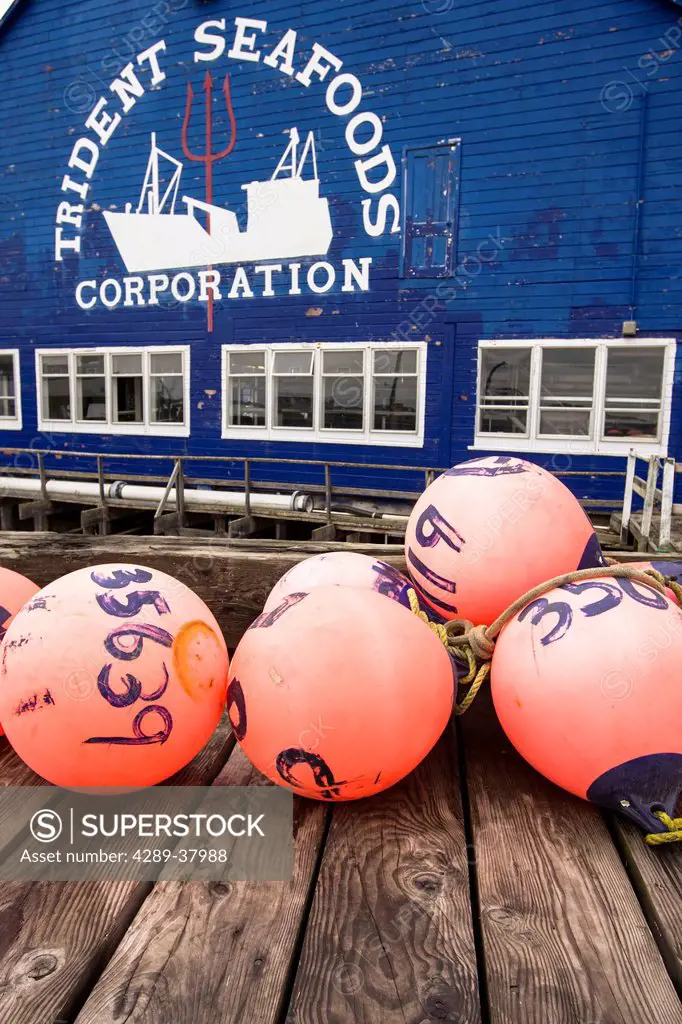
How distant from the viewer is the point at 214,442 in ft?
42.6

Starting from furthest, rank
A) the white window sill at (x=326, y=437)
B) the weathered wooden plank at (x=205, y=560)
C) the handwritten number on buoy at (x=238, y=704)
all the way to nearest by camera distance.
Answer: the white window sill at (x=326, y=437) < the weathered wooden plank at (x=205, y=560) < the handwritten number on buoy at (x=238, y=704)

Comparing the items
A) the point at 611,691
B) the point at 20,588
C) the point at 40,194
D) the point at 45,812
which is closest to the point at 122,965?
the point at 45,812

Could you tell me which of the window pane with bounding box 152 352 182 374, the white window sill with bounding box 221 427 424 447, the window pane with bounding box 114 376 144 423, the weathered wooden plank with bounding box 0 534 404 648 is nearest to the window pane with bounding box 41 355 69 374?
the window pane with bounding box 114 376 144 423

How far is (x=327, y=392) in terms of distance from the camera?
12164 millimetres

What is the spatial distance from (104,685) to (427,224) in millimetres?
10732

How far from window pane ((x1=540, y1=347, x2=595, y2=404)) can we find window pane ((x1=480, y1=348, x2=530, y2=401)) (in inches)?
11.7

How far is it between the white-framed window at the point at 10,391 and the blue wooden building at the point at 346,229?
18 cm

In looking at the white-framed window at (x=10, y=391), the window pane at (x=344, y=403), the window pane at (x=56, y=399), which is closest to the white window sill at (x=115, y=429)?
the window pane at (x=56, y=399)

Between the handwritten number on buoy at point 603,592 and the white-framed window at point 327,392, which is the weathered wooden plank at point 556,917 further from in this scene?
the white-framed window at point 327,392

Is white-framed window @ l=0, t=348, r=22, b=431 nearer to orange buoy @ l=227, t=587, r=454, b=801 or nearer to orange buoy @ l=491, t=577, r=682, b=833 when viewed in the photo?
orange buoy @ l=227, t=587, r=454, b=801

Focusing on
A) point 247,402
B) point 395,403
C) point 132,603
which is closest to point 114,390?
point 247,402

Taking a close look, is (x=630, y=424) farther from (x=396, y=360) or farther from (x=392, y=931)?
(x=392, y=931)

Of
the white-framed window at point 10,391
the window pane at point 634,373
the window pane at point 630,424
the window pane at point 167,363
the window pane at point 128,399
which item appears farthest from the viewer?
the white-framed window at point 10,391

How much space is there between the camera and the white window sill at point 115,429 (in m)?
13.3
